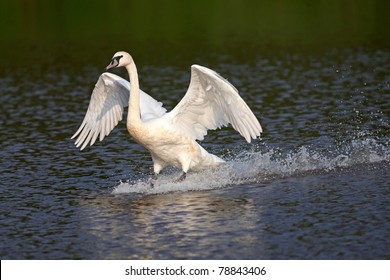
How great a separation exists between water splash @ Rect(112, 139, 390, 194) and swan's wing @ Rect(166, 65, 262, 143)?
2.46 ft

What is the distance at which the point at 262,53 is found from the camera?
99.1ft

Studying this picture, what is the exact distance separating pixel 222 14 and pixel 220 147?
2112 cm

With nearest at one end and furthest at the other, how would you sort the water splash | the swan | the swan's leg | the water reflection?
the water reflection < the swan < the water splash < the swan's leg

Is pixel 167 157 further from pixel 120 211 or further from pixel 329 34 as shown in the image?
pixel 329 34

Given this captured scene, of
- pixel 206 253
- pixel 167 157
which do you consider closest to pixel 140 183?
pixel 167 157

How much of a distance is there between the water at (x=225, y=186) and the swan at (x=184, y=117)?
0.44 meters

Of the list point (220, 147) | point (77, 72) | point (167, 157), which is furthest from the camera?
point (77, 72)

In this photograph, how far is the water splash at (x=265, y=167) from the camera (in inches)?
613

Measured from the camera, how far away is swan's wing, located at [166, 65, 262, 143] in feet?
48.1

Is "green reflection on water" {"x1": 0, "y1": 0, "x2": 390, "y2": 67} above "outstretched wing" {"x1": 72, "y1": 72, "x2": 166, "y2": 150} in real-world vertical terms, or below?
above

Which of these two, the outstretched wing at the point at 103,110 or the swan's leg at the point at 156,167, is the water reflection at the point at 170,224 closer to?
the swan's leg at the point at 156,167

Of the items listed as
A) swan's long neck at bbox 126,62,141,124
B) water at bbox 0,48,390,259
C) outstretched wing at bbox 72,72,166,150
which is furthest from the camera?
outstretched wing at bbox 72,72,166,150

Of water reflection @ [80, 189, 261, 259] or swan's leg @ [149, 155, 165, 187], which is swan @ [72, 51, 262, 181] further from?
water reflection @ [80, 189, 261, 259]

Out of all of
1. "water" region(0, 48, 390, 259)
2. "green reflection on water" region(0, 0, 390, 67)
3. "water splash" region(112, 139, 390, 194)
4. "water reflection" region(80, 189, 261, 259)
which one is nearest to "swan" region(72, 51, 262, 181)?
"water splash" region(112, 139, 390, 194)
